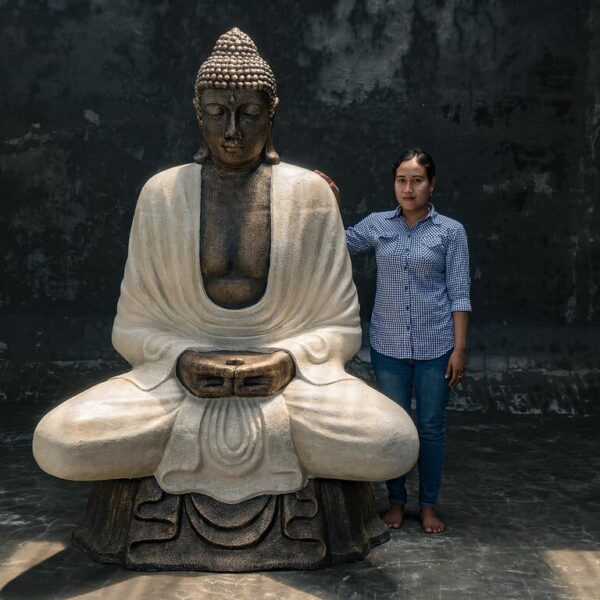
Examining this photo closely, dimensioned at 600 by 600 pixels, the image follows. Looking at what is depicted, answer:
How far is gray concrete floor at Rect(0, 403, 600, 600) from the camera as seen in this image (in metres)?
3.95

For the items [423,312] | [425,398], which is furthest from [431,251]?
[425,398]

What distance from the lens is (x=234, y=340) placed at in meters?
4.37

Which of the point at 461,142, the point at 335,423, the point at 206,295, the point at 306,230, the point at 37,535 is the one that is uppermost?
the point at 461,142

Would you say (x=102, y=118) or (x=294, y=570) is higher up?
(x=102, y=118)

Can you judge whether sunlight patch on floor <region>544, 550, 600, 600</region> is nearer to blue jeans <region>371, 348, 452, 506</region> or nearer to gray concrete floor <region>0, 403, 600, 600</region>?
gray concrete floor <region>0, 403, 600, 600</region>

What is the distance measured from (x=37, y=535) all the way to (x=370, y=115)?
3894 millimetres

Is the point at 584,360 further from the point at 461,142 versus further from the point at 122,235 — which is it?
the point at 122,235

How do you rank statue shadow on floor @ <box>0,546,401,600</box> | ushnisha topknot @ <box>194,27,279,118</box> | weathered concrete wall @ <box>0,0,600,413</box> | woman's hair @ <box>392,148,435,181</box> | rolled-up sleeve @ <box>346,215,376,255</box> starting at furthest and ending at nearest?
weathered concrete wall @ <box>0,0,600,413</box>, rolled-up sleeve @ <box>346,215,376,255</box>, woman's hair @ <box>392,148,435,181</box>, ushnisha topknot @ <box>194,27,279,118</box>, statue shadow on floor @ <box>0,546,401,600</box>


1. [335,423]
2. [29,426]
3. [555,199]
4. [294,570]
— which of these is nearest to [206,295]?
[335,423]

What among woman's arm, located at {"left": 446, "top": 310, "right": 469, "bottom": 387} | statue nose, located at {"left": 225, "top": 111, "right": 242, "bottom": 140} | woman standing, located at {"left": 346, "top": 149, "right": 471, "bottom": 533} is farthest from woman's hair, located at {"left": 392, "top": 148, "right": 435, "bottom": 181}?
statue nose, located at {"left": 225, "top": 111, "right": 242, "bottom": 140}

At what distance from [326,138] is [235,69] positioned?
3055 mm

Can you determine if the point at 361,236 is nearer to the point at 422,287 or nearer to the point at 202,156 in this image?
the point at 422,287

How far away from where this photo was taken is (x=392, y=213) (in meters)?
4.69

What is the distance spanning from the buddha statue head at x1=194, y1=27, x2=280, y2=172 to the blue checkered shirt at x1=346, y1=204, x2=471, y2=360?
2.40 ft
